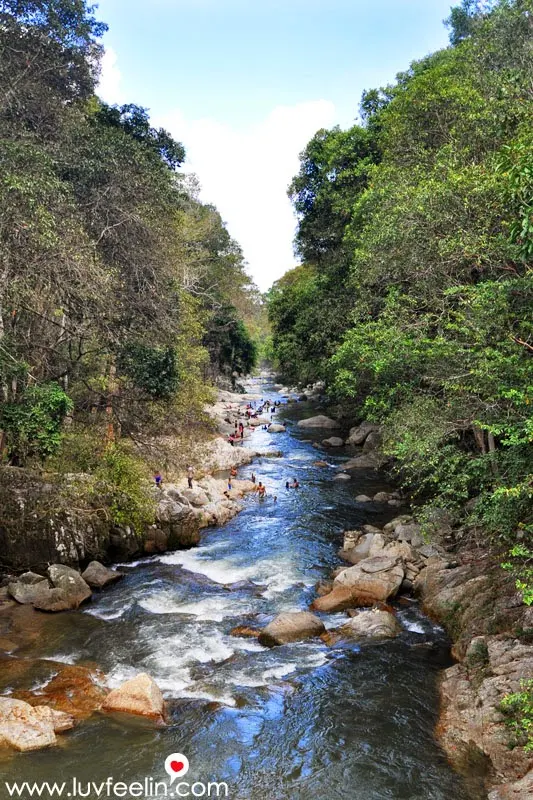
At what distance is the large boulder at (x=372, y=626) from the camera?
39.0ft

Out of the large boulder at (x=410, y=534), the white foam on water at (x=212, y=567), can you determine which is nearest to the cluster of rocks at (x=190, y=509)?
the white foam on water at (x=212, y=567)

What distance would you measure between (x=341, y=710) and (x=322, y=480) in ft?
53.6

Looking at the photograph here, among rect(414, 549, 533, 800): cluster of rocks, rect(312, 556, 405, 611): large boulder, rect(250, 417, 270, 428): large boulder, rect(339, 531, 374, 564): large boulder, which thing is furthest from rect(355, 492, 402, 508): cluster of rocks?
rect(250, 417, 270, 428): large boulder

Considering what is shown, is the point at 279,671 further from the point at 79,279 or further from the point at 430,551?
the point at 79,279

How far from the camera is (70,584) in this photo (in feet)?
43.5

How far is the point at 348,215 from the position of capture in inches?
1109

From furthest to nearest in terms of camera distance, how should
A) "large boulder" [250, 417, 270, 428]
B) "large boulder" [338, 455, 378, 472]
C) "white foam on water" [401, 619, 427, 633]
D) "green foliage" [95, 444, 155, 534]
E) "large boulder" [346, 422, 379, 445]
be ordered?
"large boulder" [250, 417, 270, 428], "large boulder" [346, 422, 379, 445], "large boulder" [338, 455, 378, 472], "green foliage" [95, 444, 155, 534], "white foam on water" [401, 619, 427, 633]

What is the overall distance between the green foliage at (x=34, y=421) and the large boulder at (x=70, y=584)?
2.97 m

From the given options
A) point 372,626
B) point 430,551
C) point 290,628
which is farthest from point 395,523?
point 290,628

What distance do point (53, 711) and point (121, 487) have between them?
6502 millimetres

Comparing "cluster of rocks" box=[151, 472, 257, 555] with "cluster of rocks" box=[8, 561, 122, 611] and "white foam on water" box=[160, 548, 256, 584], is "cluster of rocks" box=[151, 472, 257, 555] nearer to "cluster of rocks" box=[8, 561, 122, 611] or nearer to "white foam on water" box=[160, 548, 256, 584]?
"white foam on water" box=[160, 548, 256, 584]

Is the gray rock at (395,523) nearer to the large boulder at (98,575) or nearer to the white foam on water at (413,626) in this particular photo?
the white foam on water at (413,626)

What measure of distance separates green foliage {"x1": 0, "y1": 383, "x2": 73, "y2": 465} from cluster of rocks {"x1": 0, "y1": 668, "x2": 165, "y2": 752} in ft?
20.4

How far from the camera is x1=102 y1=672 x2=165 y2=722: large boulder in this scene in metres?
8.91
